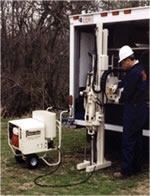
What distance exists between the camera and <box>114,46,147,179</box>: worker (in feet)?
17.4

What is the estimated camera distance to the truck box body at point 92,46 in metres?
6.18

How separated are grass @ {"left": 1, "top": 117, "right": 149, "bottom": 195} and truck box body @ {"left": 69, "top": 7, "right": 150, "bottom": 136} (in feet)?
2.35

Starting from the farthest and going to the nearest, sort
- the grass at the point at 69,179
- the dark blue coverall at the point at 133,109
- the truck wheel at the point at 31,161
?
1. the truck wheel at the point at 31,161
2. the dark blue coverall at the point at 133,109
3. the grass at the point at 69,179

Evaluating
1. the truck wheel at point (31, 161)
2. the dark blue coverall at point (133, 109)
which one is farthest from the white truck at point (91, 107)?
the dark blue coverall at point (133, 109)

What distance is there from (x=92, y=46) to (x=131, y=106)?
2085 mm

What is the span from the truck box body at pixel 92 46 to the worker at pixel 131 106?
0.54 metres

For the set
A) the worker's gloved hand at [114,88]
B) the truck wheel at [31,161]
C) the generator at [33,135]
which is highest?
the worker's gloved hand at [114,88]

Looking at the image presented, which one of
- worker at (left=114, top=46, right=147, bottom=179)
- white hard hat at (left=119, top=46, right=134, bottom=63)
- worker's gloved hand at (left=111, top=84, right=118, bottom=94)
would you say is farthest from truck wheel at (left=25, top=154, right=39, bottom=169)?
white hard hat at (left=119, top=46, right=134, bottom=63)

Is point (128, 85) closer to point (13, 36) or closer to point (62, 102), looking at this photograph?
point (62, 102)

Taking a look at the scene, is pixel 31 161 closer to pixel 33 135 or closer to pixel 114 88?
pixel 33 135

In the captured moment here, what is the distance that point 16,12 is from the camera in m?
12.8

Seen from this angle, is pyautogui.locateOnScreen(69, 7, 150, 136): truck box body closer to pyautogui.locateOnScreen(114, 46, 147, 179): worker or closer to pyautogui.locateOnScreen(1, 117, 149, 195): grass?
pyautogui.locateOnScreen(114, 46, 147, 179): worker

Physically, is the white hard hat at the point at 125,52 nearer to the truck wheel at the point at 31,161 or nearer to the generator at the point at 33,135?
the generator at the point at 33,135

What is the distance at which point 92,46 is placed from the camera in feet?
23.1
